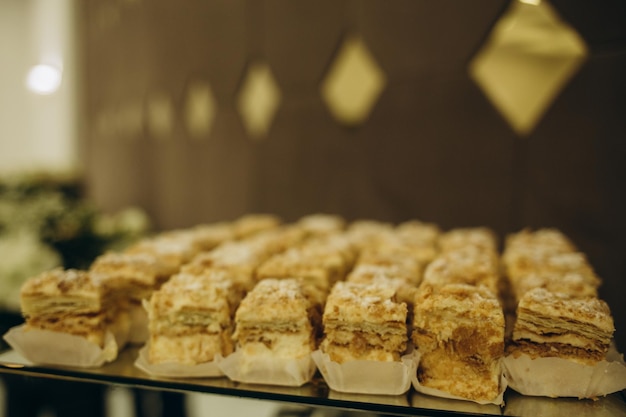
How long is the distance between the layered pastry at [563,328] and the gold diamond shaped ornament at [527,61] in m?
1.73

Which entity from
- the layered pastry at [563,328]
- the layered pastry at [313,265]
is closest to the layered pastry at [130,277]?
the layered pastry at [313,265]

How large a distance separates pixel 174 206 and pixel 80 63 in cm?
352

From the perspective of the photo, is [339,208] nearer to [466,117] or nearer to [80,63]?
[466,117]

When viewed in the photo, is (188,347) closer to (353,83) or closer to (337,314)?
(337,314)

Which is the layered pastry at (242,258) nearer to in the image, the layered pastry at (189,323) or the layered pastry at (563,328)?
the layered pastry at (189,323)

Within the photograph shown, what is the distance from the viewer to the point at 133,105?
Result: 5.96 meters

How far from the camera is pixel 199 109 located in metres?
4.93

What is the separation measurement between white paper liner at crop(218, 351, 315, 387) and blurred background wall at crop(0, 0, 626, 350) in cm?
131

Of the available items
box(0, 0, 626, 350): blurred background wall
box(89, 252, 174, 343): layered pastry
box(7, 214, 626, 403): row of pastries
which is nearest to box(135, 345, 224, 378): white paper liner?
box(7, 214, 626, 403): row of pastries

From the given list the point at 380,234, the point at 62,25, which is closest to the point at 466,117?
the point at 380,234

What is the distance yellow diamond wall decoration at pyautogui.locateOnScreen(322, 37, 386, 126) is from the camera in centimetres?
347

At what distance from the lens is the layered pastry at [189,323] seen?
4.60 ft

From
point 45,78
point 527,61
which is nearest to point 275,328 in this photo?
point 527,61

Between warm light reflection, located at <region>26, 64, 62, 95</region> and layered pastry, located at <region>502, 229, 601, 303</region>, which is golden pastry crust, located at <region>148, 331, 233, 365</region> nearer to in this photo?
layered pastry, located at <region>502, 229, 601, 303</region>
